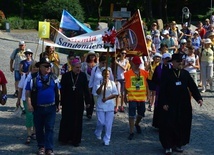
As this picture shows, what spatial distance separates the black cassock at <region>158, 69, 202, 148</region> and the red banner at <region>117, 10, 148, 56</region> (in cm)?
192

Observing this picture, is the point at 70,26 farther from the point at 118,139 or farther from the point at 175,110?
the point at 175,110

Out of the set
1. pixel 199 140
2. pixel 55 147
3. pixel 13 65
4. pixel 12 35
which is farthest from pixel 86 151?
pixel 12 35

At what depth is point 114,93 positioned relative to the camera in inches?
388

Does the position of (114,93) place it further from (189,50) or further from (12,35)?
(12,35)

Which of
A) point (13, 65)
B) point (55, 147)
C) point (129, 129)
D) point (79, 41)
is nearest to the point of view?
point (55, 147)

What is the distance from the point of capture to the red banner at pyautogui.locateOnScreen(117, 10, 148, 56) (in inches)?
428

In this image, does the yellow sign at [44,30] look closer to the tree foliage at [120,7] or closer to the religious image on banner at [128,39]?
the religious image on banner at [128,39]

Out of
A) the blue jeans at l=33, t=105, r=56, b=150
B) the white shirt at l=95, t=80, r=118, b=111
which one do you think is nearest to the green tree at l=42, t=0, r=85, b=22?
the white shirt at l=95, t=80, r=118, b=111

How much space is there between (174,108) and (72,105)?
6.54ft

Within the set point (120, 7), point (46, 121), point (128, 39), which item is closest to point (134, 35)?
point (128, 39)

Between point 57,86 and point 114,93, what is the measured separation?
1486 mm

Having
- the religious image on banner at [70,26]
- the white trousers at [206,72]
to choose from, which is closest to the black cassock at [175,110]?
the religious image on banner at [70,26]

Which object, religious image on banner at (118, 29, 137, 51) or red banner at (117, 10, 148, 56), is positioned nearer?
red banner at (117, 10, 148, 56)

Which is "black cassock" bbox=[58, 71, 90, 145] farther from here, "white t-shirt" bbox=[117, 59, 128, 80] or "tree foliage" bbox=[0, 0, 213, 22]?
"tree foliage" bbox=[0, 0, 213, 22]
